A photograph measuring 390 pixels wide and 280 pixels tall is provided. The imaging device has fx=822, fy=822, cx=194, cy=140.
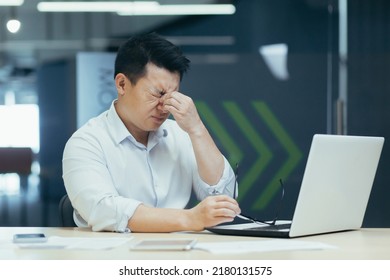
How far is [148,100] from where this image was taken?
124 inches

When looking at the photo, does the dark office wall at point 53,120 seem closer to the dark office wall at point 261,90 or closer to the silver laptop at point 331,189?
the dark office wall at point 261,90

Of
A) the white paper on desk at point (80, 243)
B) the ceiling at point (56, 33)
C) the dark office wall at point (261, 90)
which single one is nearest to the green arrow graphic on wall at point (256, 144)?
the dark office wall at point (261, 90)

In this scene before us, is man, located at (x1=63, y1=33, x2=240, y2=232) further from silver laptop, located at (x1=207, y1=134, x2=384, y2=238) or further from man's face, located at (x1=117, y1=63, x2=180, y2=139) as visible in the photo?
silver laptop, located at (x1=207, y1=134, x2=384, y2=238)

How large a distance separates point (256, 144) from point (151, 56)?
8.30 feet

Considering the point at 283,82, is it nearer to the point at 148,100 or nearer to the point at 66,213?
the point at 148,100

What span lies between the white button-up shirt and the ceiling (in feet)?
7.65

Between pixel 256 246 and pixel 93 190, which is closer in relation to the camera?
pixel 256 246

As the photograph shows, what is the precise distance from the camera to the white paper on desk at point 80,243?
2.26m

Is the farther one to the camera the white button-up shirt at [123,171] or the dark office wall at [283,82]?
the dark office wall at [283,82]

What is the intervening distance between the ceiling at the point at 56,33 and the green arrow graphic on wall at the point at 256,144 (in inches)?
28.8

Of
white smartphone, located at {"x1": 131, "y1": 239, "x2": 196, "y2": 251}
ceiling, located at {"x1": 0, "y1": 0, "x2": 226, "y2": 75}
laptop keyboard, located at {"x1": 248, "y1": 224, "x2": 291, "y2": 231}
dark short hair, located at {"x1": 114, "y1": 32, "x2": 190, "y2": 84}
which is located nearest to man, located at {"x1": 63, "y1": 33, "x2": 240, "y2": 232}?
dark short hair, located at {"x1": 114, "y1": 32, "x2": 190, "y2": 84}

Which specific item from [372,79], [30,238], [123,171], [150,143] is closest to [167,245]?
[30,238]

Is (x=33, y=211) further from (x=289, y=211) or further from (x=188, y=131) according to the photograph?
(x=188, y=131)

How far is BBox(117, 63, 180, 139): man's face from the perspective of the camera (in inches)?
124
